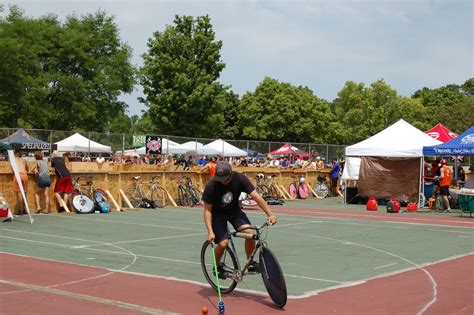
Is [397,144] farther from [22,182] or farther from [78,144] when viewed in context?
[22,182]

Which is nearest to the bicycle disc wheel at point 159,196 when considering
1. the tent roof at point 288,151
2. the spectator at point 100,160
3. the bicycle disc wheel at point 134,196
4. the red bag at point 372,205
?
the bicycle disc wheel at point 134,196

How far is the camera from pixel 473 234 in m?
16.1

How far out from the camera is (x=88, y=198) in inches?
810

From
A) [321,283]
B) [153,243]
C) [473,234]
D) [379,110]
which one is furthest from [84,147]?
[379,110]

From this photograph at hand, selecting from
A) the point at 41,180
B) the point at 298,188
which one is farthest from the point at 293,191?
the point at 41,180

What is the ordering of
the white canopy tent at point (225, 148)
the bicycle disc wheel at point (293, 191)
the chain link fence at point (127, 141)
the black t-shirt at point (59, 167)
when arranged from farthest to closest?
the white canopy tent at point (225, 148), the bicycle disc wheel at point (293, 191), the chain link fence at point (127, 141), the black t-shirt at point (59, 167)

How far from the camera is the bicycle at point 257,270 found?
7324 mm

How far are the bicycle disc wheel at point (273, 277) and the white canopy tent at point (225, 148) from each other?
83.3ft

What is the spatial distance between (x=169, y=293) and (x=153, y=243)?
211 inches

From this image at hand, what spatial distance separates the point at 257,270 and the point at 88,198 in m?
13.8

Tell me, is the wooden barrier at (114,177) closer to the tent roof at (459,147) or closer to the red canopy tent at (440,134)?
the tent roof at (459,147)

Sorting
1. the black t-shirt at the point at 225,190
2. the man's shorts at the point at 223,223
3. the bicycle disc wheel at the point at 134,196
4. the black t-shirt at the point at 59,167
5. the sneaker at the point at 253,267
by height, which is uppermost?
the black t-shirt at the point at 59,167

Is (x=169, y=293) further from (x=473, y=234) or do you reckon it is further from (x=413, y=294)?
(x=473, y=234)

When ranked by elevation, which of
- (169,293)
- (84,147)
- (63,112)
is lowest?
(169,293)
